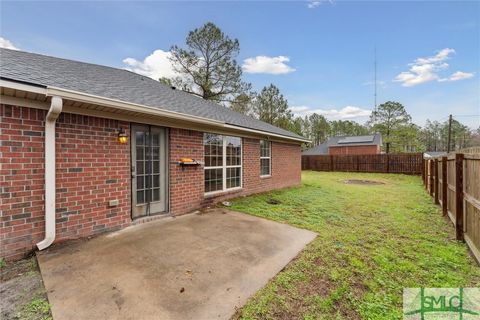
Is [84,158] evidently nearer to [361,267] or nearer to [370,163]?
[361,267]

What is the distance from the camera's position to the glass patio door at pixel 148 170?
15.3 feet

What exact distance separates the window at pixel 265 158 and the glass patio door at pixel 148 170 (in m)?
4.53

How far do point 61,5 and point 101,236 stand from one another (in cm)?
694

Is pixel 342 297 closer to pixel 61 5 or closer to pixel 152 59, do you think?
pixel 61 5

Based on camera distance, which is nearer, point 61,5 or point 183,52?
point 61,5

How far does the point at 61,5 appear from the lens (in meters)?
6.33

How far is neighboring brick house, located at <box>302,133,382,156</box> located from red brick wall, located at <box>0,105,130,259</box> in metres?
33.9

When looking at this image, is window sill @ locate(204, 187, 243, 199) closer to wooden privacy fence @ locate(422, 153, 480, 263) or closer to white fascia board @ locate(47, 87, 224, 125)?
white fascia board @ locate(47, 87, 224, 125)

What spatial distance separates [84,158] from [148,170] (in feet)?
4.22

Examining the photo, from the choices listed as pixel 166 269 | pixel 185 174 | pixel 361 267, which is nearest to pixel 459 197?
pixel 361 267

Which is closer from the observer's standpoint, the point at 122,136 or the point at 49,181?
the point at 49,181

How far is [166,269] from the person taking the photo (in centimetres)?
278

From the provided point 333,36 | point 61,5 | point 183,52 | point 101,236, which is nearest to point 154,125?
point 101,236

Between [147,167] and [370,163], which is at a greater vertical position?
[147,167]
